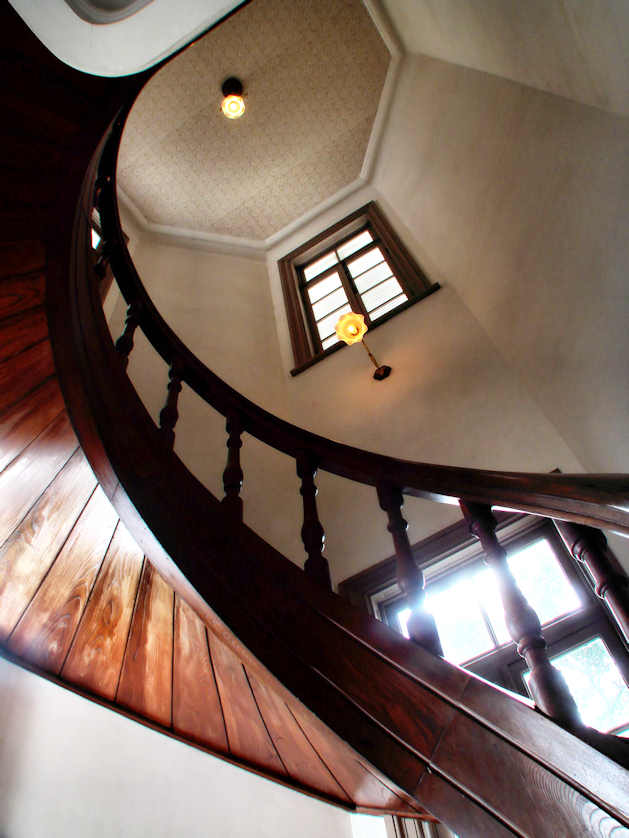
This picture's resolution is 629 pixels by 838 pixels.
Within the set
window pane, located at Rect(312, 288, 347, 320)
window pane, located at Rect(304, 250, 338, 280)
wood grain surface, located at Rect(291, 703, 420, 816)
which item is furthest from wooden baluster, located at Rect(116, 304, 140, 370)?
window pane, located at Rect(304, 250, 338, 280)

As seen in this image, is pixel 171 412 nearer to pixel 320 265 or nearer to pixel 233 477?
pixel 233 477

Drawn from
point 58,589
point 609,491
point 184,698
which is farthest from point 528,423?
point 58,589

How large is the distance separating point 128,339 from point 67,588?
77cm

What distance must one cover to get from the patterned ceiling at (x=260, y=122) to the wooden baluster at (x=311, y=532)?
15.1 ft

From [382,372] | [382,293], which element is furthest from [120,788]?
[382,293]

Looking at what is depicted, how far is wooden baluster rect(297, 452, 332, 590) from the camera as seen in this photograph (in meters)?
1.22

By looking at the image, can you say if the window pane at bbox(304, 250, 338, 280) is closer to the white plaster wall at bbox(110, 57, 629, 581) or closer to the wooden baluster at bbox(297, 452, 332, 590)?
the white plaster wall at bbox(110, 57, 629, 581)

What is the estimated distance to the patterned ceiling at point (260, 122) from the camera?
187 inches

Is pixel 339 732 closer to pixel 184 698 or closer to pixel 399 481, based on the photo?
pixel 399 481

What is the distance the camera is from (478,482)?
1.13 meters

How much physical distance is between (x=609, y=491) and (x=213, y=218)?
17.6 feet

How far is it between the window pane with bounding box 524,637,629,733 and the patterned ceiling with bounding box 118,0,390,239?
15.9 ft

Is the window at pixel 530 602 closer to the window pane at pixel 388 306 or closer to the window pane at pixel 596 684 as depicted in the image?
the window pane at pixel 596 684

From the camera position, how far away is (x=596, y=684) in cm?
175
